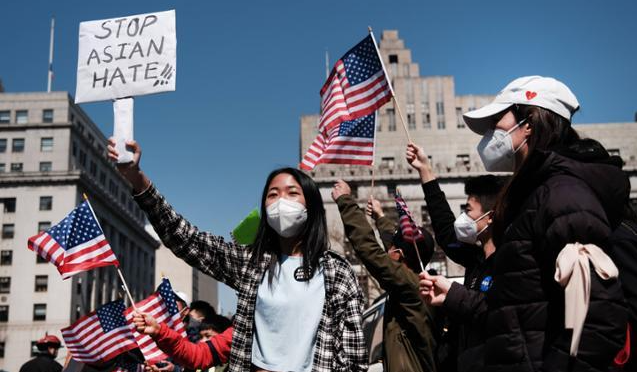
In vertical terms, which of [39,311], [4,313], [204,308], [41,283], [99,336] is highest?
[204,308]

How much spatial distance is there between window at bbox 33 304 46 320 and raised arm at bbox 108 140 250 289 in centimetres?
5827

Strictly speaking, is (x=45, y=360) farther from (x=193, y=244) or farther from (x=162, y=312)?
(x=193, y=244)

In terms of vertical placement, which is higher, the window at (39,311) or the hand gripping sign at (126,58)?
the hand gripping sign at (126,58)

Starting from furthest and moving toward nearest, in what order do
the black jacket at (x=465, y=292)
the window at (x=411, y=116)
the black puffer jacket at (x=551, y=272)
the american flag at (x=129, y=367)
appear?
the window at (x=411, y=116)
the american flag at (x=129, y=367)
the black jacket at (x=465, y=292)
the black puffer jacket at (x=551, y=272)

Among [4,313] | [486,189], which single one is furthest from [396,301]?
[4,313]

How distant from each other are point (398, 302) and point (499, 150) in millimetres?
1741

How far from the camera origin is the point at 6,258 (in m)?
57.9

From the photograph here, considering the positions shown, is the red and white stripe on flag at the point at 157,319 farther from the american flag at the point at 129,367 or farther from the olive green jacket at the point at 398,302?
the olive green jacket at the point at 398,302

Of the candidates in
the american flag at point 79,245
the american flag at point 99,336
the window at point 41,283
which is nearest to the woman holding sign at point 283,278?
the american flag at point 79,245

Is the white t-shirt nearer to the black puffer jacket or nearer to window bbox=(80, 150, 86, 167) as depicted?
the black puffer jacket

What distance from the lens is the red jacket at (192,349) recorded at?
10.8 feet

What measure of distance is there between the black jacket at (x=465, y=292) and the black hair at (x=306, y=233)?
0.86m

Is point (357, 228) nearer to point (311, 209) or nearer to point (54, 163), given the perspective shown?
point (311, 209)

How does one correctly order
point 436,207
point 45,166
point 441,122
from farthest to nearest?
point 45,166, point 441,122, point 436,207
